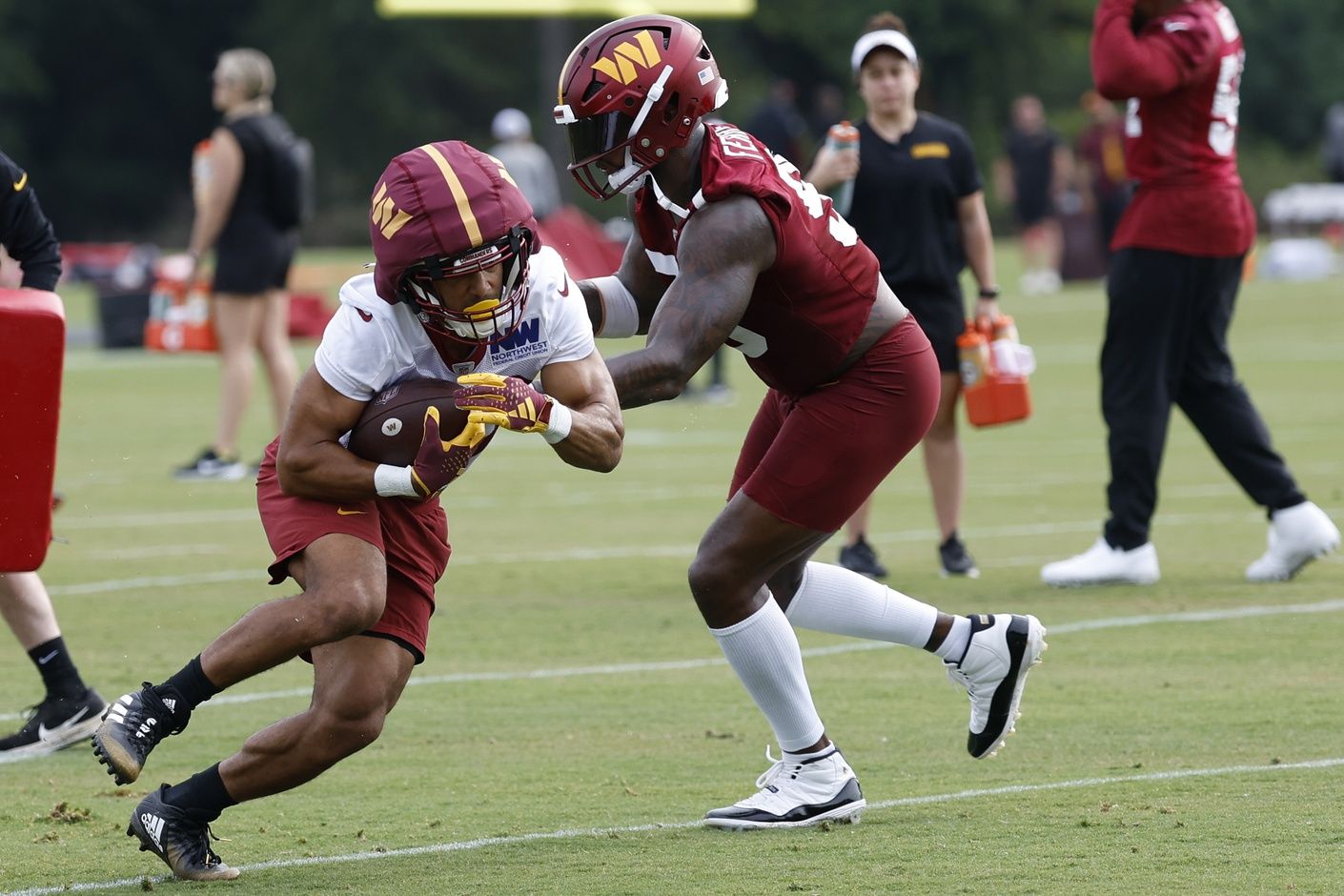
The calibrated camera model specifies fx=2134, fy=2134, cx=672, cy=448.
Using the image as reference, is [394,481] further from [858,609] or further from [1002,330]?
[1002,330]

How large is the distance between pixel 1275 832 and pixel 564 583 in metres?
4.70

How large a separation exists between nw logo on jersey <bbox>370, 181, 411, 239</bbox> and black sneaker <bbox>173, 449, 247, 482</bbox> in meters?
8.57

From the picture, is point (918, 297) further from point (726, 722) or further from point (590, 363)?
point (590, 363)

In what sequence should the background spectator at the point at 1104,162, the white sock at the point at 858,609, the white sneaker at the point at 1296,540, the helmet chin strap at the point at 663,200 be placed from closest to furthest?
1. the helmet chin strap at the point at 663,200
2. the white sock at the point at 858,609
3. the white sneaker at the point at 1296,540
4. the background spectator at the point at 1104,162

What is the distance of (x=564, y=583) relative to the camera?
30.8 feet

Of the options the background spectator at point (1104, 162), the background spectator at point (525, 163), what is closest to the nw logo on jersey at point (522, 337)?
the background spectator at point (525, 163)

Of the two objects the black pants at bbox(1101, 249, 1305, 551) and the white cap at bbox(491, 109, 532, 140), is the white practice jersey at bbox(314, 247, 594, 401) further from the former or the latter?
the white cap at bbox(491, 109, 532, 140)

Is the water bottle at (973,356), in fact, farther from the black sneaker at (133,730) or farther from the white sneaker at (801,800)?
the black sneaker at (133,730)

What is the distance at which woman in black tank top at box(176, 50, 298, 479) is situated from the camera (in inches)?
525

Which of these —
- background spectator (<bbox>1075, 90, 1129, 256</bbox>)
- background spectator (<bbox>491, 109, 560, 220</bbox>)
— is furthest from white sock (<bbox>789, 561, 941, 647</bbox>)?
background spectator (<bbox>1075, 90, 1129, 256</bbox>)

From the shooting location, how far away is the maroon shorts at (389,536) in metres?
4.94

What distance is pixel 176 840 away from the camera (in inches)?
195

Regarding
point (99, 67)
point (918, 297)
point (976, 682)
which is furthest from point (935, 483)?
point (99, 67)

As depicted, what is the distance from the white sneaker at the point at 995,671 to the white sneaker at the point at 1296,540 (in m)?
3.36
